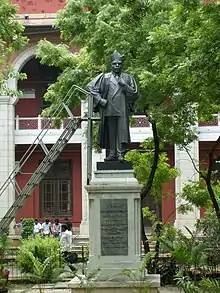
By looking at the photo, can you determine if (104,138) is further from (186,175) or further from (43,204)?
(43,204)

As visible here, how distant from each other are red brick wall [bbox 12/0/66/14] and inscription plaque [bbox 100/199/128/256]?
65.5 feet

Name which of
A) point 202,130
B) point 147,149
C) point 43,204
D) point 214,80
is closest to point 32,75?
point 43,204

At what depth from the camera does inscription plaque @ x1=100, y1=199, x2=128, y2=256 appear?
11.8 m

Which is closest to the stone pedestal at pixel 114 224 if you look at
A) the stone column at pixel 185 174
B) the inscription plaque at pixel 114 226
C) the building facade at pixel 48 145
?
the inscription plaque at pixel 114 226

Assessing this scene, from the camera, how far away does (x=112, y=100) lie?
12445 mm

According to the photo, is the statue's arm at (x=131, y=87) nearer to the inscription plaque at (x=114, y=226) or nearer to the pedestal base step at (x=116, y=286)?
the inscription plaque at (x=114, y=226)

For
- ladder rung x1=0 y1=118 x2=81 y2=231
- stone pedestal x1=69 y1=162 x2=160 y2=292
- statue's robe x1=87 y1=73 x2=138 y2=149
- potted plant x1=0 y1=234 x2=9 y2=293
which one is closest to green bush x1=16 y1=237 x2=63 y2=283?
potted plant x1=0 y1=234 x2=9 y2=293

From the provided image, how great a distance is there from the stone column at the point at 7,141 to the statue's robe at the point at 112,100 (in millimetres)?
17806

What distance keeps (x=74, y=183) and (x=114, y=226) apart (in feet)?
70.5

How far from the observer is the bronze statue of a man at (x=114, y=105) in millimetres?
12375

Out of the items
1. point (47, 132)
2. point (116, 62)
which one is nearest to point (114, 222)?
point (116, 62)

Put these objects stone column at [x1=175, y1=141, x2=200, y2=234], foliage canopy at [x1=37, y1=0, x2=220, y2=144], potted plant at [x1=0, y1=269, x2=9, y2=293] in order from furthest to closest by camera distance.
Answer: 1. stone column at [x1=175, y1=141, x2=200, y2=234]
2. potted plant at [x1=0, y1=269, x2=9, y2=293]
3. foliage canopy at [x1=37, y1=0, x2=220, y2=144]

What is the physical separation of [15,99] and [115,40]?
526 inches

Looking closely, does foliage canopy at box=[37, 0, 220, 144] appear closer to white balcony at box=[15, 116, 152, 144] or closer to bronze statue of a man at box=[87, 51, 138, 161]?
bronze statue of a man at box=[87, 51, 138, 161]
